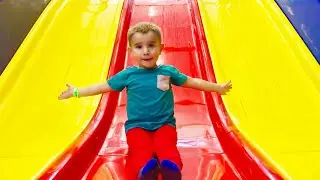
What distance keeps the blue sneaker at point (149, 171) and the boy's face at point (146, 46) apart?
482mm

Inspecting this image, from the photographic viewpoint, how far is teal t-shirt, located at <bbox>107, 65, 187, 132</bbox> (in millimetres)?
2273

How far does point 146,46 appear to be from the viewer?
2.20 m

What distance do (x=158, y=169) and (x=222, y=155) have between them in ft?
1.76

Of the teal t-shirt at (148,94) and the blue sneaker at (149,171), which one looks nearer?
the blue sneaker at (149,171)

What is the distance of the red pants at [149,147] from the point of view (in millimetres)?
2105

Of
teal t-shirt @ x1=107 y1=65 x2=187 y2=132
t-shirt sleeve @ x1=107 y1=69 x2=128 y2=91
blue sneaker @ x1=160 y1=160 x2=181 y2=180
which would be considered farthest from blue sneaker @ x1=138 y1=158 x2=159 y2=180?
t-shirt sleeve @ x1=107 y1=69 x2=128 y2=91

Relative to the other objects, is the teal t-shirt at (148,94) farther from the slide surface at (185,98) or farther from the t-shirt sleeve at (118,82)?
the slide surface at (185,98)

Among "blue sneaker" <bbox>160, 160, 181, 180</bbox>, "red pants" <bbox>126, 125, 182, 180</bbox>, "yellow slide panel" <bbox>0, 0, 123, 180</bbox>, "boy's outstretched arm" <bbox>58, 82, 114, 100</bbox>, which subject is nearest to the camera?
"blue sneaker" <bbox>160, 160, 181, 180</bbox>

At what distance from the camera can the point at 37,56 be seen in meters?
3.14

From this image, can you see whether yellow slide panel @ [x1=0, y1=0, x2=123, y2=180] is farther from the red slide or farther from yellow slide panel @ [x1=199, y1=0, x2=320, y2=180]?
yellow slide panel @ [x1=199, y1=0, x2=320, y2=180]

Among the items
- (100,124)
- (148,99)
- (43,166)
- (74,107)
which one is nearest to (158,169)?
(148,99)

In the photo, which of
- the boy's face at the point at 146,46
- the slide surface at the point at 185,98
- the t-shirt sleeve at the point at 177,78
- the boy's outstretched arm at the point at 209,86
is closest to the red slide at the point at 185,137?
the slide surface at the point at 185,98

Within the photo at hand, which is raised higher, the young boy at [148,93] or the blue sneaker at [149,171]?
the young boy at [148,93]

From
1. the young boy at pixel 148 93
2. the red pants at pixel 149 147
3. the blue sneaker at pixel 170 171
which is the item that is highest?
the young boy at pixel 148 93
